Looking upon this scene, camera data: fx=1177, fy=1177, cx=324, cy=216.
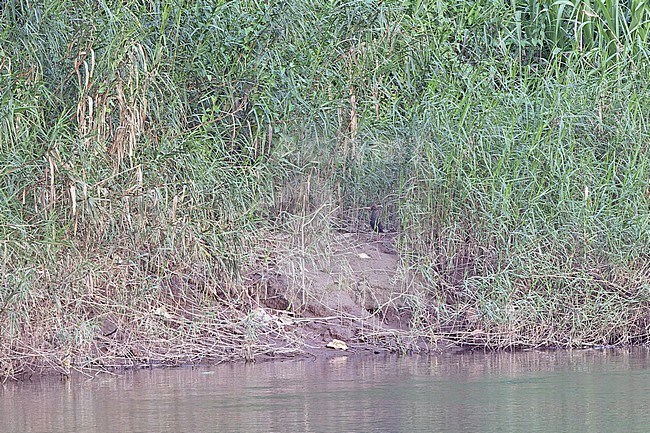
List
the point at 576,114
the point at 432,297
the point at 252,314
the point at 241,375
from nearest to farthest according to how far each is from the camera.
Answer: the point at 241,375 → the point at 252,314 → the point at 432,297 → the point at 576,114

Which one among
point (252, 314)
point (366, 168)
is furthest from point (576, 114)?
point (252, 314)

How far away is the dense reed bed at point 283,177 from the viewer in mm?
7164

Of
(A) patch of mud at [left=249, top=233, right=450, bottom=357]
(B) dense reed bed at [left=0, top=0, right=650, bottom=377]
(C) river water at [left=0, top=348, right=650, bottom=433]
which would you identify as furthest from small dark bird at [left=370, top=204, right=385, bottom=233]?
(C) river water at [left=0, top=348, right=650, bottom=433]

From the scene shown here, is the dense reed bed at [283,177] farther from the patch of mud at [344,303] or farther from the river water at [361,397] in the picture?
the river water at [361,397]

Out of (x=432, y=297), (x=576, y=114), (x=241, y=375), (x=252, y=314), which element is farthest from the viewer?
(x=576, y=114)

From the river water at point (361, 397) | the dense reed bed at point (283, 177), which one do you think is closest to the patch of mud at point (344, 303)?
the dense reed bed at point (283, 177)

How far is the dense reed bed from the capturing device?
7.16 meters

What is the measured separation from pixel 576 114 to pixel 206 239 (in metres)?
2.93

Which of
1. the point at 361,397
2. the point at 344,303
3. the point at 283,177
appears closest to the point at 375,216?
the point at 283,177

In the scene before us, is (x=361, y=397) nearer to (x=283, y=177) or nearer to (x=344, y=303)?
(x=344, y=303)

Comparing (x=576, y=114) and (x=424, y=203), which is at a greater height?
(x=576, y=114)

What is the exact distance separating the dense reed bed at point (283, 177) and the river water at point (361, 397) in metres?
0.37

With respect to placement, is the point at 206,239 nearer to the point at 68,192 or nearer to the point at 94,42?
the point at 68,192

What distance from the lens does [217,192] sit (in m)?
7.66
